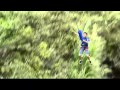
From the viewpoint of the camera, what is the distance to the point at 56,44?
10648 millimetres

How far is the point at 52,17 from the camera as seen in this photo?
420 inches

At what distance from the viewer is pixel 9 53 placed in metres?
10.6

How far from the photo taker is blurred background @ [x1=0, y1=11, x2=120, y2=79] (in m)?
10.6

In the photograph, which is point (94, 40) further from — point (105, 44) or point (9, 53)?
point (9, 53)

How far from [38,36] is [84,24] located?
34.3 inches

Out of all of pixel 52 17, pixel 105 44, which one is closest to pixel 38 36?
pixel 52 17

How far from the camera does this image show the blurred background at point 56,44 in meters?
10.6
